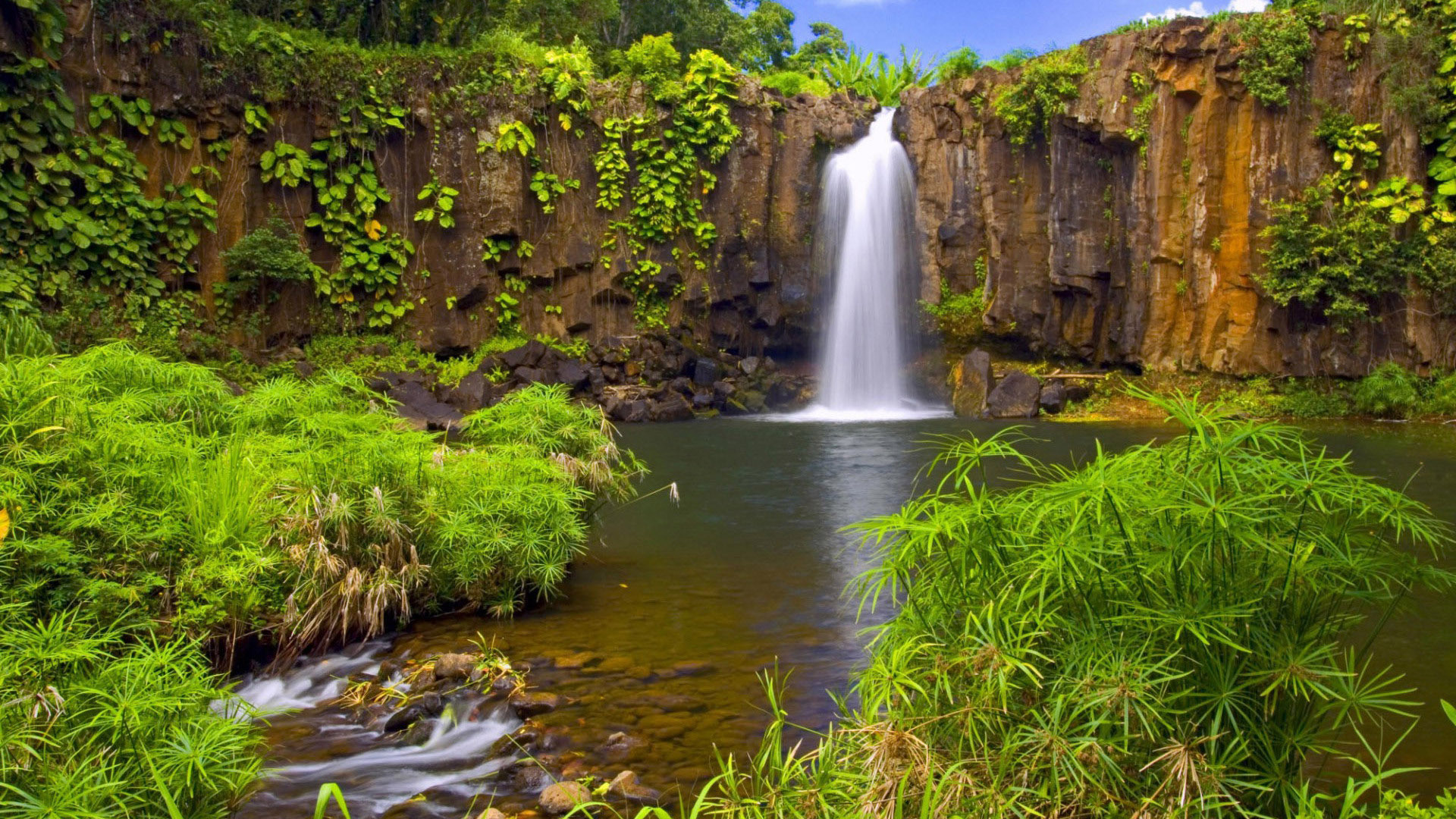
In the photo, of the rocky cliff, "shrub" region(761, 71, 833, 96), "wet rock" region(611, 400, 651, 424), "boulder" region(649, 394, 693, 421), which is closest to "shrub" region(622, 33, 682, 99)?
the rocky cliff

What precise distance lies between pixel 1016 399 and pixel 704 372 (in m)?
7.43

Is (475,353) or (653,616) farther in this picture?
(475,353)

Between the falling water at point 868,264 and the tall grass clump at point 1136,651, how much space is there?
70.5 feet

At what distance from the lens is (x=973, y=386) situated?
21906 millimetres

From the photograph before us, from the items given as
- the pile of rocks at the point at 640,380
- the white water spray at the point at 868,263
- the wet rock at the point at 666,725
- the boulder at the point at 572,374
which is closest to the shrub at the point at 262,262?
the pile of rocks at the point at 640,380

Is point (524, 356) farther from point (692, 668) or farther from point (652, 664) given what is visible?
point (692, 668)

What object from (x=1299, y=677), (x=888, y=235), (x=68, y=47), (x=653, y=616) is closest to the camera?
(x=1299, y=677)

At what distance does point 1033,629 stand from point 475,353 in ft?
70.5

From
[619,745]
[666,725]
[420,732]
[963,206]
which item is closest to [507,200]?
[963,206]

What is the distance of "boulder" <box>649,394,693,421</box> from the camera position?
21688mm

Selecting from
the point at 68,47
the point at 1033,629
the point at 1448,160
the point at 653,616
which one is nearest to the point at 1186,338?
the point at 1448,160

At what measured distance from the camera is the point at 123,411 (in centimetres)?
660

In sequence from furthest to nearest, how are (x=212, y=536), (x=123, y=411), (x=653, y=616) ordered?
(x=653, y=616) → (x=123, y=411) → (x=212, y=536)

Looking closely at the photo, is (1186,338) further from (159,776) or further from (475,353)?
(159,776)
